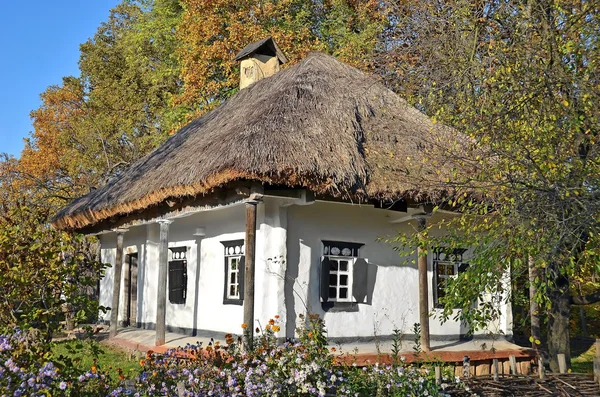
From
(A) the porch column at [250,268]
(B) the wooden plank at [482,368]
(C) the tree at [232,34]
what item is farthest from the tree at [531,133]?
(C) the tree at [232,34]

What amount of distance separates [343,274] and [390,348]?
1.46 metres

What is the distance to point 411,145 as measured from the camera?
35.6 ft

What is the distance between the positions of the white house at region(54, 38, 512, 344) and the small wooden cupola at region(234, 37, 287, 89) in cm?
298

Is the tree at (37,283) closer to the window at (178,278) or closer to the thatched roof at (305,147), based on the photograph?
the thatched roof at (305,147)

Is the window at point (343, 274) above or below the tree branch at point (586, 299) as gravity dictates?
above

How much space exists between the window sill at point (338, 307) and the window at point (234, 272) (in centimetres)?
147

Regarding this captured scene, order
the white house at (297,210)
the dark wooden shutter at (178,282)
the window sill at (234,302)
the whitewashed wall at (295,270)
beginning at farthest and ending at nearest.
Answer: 1. the dark wooden shutter at (178,282)
2. the window sill at (234,302)
3. the whitewashed wall at (295,270)
4. the white house at (297,210)

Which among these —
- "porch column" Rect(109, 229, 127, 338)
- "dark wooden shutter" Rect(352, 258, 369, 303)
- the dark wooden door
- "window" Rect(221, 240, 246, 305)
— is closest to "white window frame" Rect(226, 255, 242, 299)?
"window" Rect(221, 240, 246, 305)

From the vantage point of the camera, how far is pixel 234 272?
1136cm

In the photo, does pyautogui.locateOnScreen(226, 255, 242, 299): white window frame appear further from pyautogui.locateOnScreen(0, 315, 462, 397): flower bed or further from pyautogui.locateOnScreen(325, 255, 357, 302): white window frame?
pyautogui.locateOnScreen(0, 315, 462, 397): flower bed

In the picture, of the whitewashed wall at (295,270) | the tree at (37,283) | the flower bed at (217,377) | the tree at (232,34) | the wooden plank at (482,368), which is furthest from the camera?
the tree at (232,34)

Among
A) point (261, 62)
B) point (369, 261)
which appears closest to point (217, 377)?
point (369, 261)

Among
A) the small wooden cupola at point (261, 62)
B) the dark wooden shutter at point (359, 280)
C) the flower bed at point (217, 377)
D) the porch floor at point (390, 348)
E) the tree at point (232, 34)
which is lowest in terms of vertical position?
the porch floor at point (390, 348)

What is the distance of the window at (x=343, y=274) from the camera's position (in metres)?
10.8
